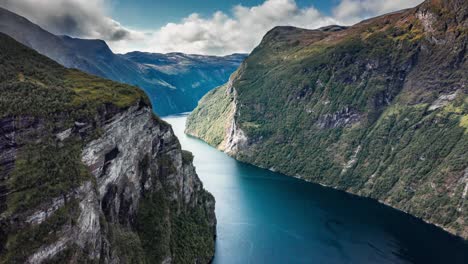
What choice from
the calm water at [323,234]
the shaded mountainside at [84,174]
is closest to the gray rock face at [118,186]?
the shaded mountainside at [84,174]

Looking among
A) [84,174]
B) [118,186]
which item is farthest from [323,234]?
[84,174]

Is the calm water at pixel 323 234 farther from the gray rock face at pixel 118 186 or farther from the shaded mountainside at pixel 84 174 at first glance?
the shaded mountainside at pixel 84 174

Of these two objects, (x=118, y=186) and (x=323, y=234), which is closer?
(x=118, y=186)

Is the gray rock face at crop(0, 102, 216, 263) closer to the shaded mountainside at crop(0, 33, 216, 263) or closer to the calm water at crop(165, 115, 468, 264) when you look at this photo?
the shaded mountainside at crop(0, 33, 216, 263)

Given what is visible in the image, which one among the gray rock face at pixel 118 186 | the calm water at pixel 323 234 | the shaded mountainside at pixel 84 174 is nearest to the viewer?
the shaded mountainside at pixel 84 174

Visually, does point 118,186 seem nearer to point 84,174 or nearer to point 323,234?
point 84,174

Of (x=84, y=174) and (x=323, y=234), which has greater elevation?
(x=84, y=174)
